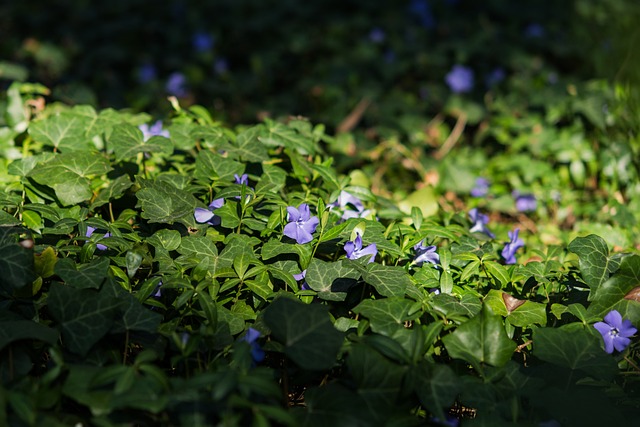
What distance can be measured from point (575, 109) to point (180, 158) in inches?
85.3

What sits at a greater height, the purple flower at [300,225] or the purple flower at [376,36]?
the purple flower at [300,225]

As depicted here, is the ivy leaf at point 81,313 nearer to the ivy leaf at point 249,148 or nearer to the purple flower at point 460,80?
the ivy leaf at point 249,148

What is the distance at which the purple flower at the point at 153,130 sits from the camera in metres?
2.41

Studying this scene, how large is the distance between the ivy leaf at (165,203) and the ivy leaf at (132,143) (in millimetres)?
164

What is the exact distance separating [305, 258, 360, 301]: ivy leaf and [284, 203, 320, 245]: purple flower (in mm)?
96

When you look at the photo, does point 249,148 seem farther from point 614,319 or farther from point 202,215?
point 614,319

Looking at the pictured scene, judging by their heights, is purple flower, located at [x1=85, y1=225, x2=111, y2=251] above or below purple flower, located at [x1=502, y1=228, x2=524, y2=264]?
above

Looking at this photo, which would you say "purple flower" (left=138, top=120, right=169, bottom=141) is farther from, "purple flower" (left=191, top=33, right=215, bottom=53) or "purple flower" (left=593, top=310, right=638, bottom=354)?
"purple flower" (left=191, top=33, right=215, bottom=53)

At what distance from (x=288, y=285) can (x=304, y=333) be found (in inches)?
13.8

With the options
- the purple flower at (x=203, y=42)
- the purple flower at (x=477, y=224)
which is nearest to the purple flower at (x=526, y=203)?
the purple flower at (x=477, y=224)

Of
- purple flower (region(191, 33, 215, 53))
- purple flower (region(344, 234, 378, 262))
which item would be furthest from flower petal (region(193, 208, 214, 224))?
purple flower (region(191, 33, 215, 53))

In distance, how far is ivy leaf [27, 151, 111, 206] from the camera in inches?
79.7

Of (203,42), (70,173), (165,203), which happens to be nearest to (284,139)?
(165,203)

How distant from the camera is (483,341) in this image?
5.30 ft
